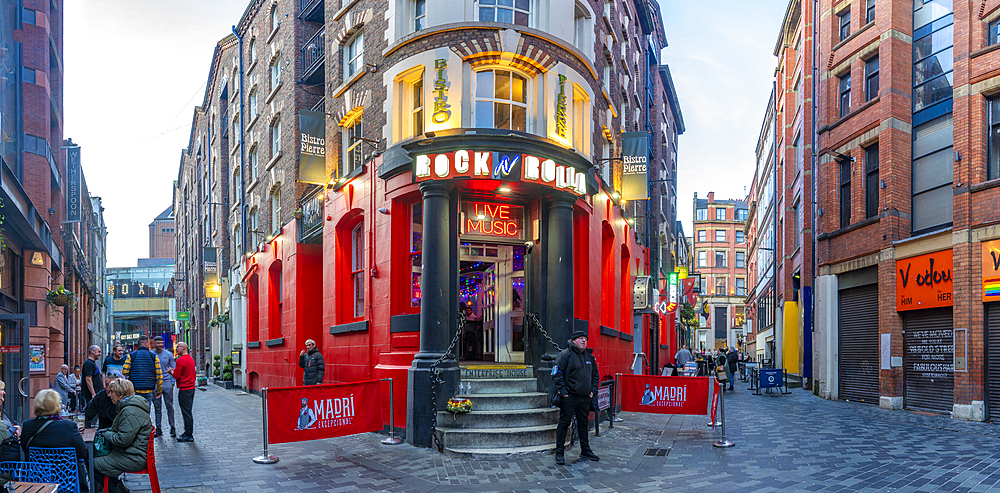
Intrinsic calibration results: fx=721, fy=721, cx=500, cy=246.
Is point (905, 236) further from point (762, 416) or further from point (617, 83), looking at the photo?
point (617, 83)

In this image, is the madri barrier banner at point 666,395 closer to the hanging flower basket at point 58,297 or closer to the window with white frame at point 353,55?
the window with white frame at point 353,55

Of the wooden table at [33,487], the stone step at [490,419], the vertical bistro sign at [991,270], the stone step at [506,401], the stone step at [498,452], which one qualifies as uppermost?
the vertical bistro sign at [991,270]

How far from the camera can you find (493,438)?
1073cm

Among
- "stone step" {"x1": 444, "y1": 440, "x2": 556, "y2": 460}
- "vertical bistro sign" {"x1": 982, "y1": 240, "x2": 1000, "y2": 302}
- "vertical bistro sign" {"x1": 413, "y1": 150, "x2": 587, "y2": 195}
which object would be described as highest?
"vertical bistro sign" {"x1": 413, "y1": 150, "x2": 587, "y2": 195}

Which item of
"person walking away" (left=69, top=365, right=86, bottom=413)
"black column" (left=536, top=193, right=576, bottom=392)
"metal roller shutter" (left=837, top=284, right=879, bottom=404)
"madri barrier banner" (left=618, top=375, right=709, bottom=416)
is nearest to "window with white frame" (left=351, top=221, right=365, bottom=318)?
"black column" (left=536, top=193, right=576, bottom=392)

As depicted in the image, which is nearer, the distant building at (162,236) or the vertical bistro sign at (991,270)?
the vertical bistro sign at (991,270)

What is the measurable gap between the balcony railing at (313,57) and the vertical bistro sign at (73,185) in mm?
8132

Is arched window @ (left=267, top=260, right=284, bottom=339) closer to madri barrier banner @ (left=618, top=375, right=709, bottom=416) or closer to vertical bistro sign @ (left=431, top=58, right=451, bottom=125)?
vertical bistro sign @ (left=431, top=58, right=451, bottom=125)

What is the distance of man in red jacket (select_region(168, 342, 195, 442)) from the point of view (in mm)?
11852

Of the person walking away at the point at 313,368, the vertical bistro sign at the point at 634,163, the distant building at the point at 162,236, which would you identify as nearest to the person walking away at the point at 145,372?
the person walking away at the point at 313,368

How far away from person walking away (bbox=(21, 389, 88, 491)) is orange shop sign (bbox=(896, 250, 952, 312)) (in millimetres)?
17577

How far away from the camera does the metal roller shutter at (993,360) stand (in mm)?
15773

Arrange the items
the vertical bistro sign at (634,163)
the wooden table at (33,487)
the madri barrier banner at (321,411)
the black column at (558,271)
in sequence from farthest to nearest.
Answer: the vertical bistro sign at (634,163), the black column at (558,271), the madri barrier banner at (321,411), the wooden table at (33,487)

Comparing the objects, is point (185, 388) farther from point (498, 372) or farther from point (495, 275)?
point (495, 275)
